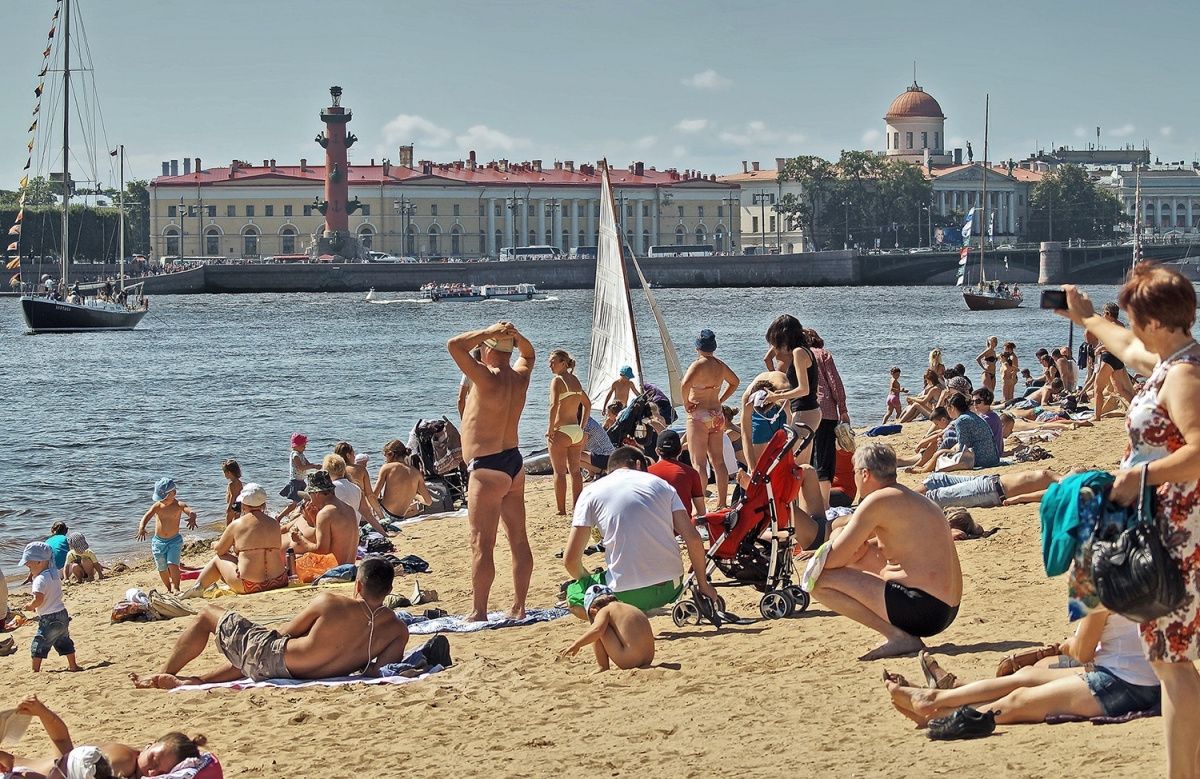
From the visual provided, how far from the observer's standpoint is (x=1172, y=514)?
3.97m

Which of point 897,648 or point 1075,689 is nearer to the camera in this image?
point 1075,689

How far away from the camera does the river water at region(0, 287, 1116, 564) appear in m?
21.6

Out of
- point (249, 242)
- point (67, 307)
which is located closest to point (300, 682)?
point (67, 307)

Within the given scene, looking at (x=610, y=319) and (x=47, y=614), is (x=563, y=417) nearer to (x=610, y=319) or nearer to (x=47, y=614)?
(x=47, y=614)

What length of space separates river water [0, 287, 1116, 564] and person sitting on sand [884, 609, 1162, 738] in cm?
1057

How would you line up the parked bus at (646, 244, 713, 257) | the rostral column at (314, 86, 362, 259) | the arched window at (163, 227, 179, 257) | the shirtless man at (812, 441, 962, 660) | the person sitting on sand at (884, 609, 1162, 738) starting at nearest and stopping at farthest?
the person sitting on sand at (884, 609, 1162, 738), the shirtless man at (812, 441, 962, 660), the rostral column at (314, 86, 362, 259), the parked bus at (646, 244, 713, 257), the arched window at (163, 227, 179, 257)

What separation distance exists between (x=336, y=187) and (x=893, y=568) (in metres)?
105

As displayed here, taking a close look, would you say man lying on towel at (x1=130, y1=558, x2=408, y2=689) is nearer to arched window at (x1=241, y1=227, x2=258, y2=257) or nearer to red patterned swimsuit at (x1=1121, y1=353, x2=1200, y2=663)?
red patterned swimsuit at (x1=1121, y1=353, x2=1200, y2=663)

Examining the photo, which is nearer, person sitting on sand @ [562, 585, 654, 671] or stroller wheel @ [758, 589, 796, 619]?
person sitting on sand @ [562, 585, 654, 671]


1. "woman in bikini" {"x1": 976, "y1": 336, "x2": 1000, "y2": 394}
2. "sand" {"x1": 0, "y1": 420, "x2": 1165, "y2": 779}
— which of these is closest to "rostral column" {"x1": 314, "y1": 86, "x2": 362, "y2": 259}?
"woman in bikini" {"x1": 976, "y1": 336, "x2": 1000, "y2": 394}

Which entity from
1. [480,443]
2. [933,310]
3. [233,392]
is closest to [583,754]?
[480,443]

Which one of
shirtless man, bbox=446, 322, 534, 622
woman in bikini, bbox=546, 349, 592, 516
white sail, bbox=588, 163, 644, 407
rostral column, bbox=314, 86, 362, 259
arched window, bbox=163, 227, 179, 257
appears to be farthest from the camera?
arched window, bbox=163, 227, 179, 257

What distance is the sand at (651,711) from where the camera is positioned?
16.9 feet

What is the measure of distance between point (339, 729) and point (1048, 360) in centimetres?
1844
